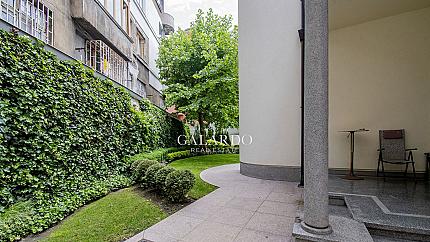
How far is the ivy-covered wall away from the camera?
10.7ft

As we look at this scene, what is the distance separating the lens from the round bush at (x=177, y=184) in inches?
169

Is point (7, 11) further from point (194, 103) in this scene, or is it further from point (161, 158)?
point (194, 103)

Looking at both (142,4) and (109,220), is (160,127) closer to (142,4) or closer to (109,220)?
(109,220)

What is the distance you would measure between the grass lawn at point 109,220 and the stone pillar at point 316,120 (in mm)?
2469

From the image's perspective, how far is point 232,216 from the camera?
358cm

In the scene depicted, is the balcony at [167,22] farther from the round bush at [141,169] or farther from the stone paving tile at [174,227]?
the stone paving tile at [174,227]

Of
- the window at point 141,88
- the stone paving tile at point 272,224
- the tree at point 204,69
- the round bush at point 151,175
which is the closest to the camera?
the stone paving tile at point 272,224

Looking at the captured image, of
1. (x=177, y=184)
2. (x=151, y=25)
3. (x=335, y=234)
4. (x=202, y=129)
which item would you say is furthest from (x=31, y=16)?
(x=151, y=25)

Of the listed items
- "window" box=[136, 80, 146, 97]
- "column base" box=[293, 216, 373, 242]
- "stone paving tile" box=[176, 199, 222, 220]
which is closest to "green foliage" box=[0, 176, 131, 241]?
"stone paving tile" box=[176, 199, 222, 220]

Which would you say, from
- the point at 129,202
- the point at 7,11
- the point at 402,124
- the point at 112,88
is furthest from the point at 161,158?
the point at 402,124

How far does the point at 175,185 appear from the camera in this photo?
4.27 m

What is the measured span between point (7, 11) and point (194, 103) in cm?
787

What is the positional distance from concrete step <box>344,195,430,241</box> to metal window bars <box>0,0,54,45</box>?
700 centimetres

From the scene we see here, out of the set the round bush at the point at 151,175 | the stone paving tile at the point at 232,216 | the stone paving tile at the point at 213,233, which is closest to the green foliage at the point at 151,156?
the round bush at the point at 151,175
